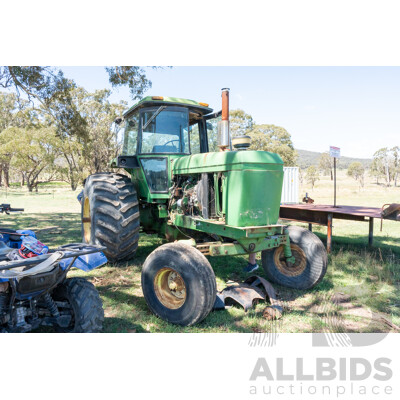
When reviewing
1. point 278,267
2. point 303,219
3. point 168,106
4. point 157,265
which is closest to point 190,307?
point 157,265

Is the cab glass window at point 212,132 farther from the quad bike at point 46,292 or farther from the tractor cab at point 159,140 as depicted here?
the quad bike at point 46,292

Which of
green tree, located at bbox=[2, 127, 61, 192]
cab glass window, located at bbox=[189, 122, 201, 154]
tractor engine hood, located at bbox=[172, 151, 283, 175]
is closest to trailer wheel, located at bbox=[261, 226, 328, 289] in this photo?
tractor engine hood, located at bbox=[172, 151, 283, 175]

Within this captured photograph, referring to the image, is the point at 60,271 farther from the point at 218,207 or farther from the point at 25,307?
the point at 218,207

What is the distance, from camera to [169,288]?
3.47 metres

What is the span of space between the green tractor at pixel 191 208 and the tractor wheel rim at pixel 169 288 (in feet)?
0.03

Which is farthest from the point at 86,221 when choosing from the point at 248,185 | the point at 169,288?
the point at 248,185

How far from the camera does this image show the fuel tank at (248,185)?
354 cm

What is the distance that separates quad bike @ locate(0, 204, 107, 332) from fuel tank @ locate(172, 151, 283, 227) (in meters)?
1.53

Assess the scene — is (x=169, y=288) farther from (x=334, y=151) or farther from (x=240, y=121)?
(x=240, y=121)

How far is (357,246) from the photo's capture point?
6.89 meters

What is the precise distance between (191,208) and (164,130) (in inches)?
56.8

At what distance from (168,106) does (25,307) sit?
3404 millimetres

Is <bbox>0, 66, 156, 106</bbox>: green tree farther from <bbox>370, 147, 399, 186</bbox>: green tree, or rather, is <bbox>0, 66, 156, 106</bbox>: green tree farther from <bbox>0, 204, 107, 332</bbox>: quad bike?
<bbox>370, 147, 399, 186</bbox>: green tree

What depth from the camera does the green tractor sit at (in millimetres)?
3389
